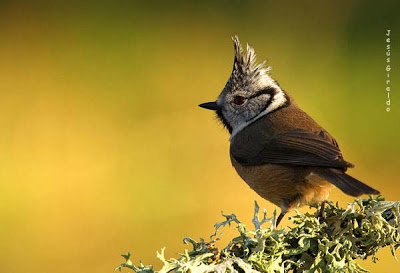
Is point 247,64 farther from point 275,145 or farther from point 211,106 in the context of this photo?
point 275,145

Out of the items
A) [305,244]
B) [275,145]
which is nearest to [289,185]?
[275,145]

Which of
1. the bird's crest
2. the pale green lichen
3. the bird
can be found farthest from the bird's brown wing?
the pale green lichen

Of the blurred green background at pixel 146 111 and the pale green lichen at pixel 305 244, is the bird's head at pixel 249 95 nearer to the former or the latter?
the blurred green background at pixel 146 111

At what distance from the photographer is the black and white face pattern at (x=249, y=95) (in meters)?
3.25

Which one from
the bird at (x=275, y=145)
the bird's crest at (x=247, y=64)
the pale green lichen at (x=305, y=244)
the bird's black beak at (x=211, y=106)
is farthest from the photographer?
the bird's black beak at (x=211, y=106)

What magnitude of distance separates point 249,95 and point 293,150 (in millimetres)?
720

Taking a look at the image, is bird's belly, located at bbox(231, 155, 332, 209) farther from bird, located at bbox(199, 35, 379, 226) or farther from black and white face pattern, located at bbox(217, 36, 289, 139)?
black and white face pattern, located at bbox(217, 36, 289, 139)

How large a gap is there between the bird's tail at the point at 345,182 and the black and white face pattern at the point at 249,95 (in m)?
0.82

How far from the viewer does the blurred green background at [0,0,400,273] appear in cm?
367

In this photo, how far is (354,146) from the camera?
3.93 meters

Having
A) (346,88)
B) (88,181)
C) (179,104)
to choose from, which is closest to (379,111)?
(346,88)

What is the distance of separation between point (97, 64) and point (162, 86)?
0.47 m

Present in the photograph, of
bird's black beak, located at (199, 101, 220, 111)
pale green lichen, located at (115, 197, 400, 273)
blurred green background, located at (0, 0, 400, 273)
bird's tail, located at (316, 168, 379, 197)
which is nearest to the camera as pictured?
pale green lichen, located at (115, 197, 400, 273)

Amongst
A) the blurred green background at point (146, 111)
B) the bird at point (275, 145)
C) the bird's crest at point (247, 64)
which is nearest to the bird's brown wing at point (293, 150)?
the bird at point (275, 145)
